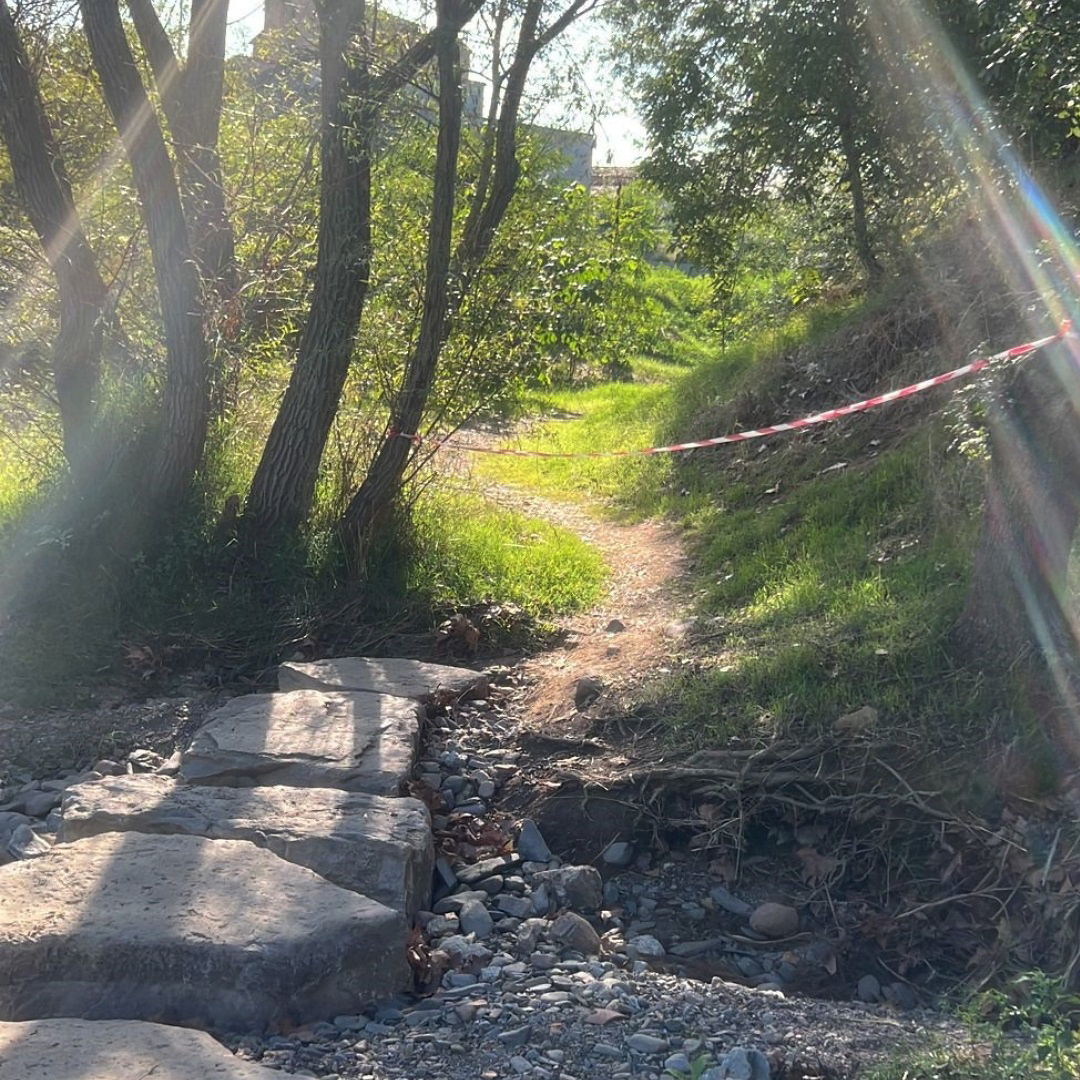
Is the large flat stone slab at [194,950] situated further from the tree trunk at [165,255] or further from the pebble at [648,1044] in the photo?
the tree trunk at [165,255]

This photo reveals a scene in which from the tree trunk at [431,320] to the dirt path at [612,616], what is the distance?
0.93m

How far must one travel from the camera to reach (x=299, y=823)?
462 cm

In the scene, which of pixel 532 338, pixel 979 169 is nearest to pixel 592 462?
pixel 532 338

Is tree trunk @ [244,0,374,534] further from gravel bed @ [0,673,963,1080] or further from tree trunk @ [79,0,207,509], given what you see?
gravel bed @ [0,673,963,1080]

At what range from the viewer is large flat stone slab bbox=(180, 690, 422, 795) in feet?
17.5

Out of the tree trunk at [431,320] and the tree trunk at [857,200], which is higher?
the tree trunk at [857,200]

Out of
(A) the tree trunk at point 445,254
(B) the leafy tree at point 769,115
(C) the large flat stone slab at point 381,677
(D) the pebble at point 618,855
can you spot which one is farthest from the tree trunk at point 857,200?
(D) the pebble at point 618,855

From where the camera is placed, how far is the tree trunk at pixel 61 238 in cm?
765

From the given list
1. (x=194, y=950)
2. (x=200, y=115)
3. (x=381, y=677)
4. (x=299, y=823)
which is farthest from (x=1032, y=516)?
(x=200, y=115)

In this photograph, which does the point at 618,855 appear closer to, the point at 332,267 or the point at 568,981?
the point at 568,981

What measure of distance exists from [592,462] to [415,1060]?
970 cm

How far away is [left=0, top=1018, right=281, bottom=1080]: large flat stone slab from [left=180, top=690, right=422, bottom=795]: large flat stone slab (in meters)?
1.89

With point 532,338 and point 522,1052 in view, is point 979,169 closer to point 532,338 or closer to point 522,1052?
point 532,338

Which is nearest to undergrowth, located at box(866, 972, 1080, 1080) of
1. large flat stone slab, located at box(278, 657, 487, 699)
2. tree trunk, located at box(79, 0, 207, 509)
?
large flat stone slab, located at box(278, 657, 487, 699)
